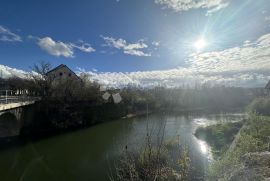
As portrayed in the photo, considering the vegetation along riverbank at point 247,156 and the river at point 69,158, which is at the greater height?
the vegetation along riverbank at point 247,156

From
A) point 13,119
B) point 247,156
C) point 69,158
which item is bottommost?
point 69,158

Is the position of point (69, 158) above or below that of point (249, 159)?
below

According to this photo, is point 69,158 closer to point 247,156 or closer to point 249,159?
point 247,156

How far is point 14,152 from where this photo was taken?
23.5 meters

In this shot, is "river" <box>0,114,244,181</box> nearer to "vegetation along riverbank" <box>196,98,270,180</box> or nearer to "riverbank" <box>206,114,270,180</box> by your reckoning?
"vegetation along riverbank" <box>196,98,270,180</box>

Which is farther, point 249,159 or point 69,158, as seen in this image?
point 69,158

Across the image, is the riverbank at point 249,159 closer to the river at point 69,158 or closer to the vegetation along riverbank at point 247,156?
the vegetation along riverbank at point 247,156

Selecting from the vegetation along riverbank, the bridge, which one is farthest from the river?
the bridge

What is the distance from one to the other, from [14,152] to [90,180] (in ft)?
38.7

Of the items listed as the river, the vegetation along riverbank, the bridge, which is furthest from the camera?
the bridge

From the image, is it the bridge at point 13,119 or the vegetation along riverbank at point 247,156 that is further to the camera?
the bridge at point 13,119

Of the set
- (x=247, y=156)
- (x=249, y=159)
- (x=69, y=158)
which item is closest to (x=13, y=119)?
(x=69, y=158)

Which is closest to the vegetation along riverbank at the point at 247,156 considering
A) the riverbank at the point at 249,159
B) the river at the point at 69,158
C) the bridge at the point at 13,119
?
the riverbank at the point at 249,159

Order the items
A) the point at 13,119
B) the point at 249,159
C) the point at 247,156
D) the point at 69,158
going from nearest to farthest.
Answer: the point at 249,159, the point at 247,156, the point at 69,158, the point at 13,119
